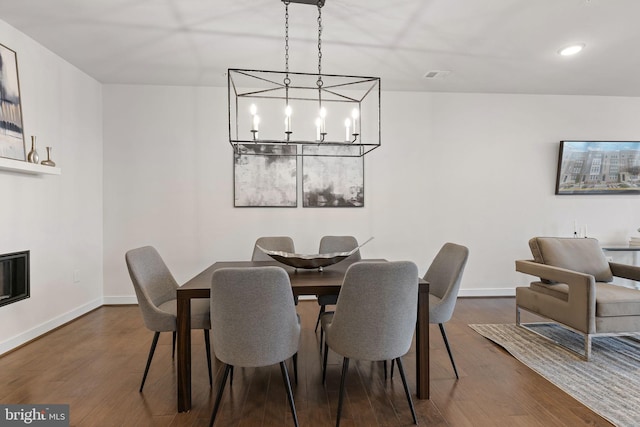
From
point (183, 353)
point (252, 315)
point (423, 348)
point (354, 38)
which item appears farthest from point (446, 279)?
point (354, 38)

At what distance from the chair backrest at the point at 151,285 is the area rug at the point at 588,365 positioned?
256 centimetres

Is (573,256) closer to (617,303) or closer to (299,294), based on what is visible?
(617,303)

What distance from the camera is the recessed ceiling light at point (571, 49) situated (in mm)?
3176

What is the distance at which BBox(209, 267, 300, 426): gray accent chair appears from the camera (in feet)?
5.26

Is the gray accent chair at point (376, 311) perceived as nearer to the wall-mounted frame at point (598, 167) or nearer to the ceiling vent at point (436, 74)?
the ceiling vent at point (436, 74)

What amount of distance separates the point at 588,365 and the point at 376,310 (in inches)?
76.8

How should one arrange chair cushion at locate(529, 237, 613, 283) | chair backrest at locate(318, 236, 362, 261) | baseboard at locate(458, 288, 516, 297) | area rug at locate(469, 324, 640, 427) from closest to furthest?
area rug at locate(469, 324, 640, 427)
chair cushion at locate(529, 237, 613, 283)
chair backrest at locate(318, 236, 362, 261)
baseboard at locate(458, 288, 516, 297)

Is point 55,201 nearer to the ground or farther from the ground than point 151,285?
farther from the ground

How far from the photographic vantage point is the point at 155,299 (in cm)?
240

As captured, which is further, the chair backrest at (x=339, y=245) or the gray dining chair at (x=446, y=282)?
the chair backrest at (x=339, y=245)

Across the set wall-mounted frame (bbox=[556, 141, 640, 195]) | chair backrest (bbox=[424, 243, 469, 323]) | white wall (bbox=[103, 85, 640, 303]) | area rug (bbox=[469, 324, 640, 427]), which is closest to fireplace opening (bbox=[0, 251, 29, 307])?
white wall (bbox=[103, 85, 640, 303])

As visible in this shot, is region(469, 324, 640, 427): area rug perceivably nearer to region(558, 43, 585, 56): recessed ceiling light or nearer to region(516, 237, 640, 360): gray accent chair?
region(516, 237, 640, 360): gray accent chair

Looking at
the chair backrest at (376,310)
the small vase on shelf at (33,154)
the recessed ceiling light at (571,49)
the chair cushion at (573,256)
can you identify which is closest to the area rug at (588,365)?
the chair cushion at (573,256)

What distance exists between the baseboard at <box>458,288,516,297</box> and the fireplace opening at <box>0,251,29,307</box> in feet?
15.3
